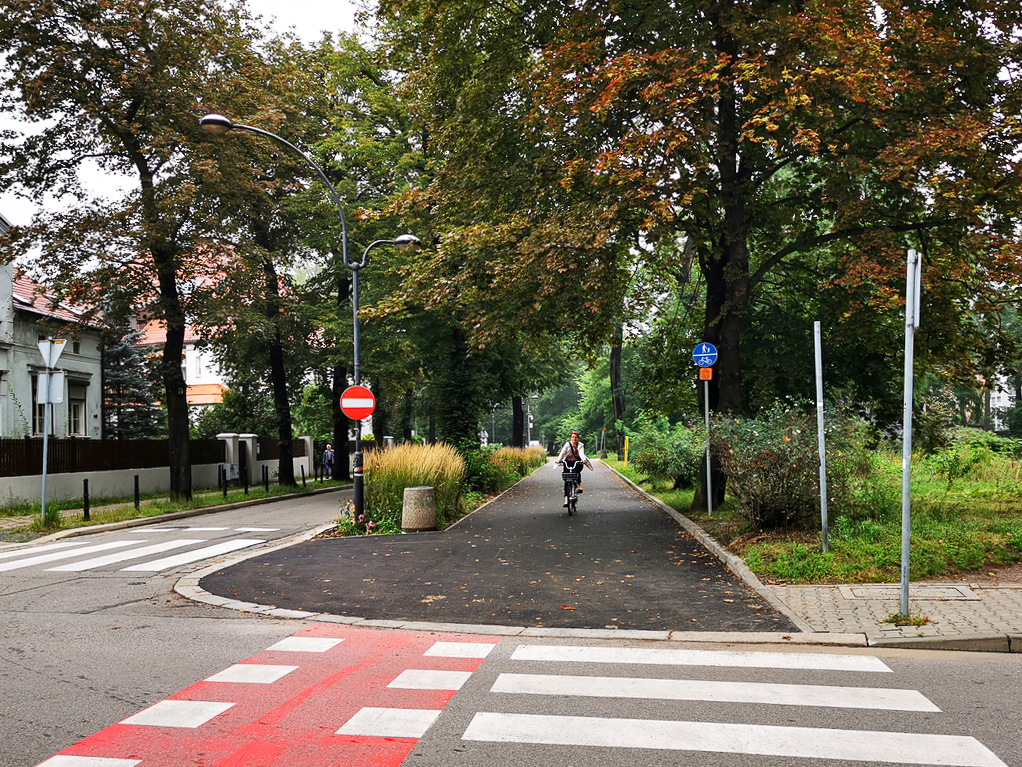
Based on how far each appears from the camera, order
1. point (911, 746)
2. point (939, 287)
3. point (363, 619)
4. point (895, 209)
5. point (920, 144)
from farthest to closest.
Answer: point (895, 209) → point (939, 287) → point (920, 144) → point (363, 619) → point (911, 746)

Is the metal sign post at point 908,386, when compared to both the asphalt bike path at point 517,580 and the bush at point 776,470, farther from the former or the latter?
the bush at point 776,470

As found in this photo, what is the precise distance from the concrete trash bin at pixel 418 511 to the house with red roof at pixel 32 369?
15730 mm

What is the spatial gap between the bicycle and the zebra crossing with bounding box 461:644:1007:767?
1088cm

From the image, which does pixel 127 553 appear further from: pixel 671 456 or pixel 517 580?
pixel 671 456

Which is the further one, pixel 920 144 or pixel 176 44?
pixel 176 44

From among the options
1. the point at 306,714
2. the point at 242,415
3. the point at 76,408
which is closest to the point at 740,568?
the point at 306,714

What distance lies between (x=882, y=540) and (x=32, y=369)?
→ 3097 centimetres

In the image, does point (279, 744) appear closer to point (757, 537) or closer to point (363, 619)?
point (363, 619)

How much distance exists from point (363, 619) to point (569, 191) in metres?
8.62

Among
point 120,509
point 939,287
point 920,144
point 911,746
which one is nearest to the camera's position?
point 911,746

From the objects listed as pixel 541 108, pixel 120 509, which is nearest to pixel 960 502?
pixel 541 108

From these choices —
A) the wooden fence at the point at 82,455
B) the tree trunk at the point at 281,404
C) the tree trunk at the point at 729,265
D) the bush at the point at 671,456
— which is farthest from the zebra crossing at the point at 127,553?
the tree trunk at the point at 281,404

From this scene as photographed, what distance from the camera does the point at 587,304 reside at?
12.6 m

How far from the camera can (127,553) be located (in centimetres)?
1288
